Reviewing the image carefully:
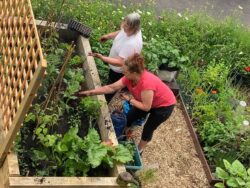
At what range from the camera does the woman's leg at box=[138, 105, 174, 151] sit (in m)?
5.49

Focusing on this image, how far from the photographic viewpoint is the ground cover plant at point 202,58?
658 centimetres

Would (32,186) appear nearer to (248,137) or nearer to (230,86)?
(248,137)

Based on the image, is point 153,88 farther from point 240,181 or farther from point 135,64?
point 240,181

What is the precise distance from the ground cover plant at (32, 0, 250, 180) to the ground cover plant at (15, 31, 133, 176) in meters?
1.00

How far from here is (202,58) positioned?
7980 mm

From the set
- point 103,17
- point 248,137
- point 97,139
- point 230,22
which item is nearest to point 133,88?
point 97,139

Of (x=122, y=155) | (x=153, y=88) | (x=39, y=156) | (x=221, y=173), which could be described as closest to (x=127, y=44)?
(x=153, y=88)

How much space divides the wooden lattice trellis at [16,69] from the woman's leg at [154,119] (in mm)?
1499

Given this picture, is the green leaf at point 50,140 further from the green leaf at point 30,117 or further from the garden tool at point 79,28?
the garden tool at point 79,28

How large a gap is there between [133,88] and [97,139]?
72cm

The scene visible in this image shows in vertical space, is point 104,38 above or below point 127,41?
below

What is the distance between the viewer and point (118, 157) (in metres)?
4.96

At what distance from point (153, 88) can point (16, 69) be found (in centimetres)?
147

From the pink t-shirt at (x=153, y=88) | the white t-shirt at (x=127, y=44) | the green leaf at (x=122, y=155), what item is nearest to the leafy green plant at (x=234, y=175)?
the pink t-shirt at (x=153, y=88)
